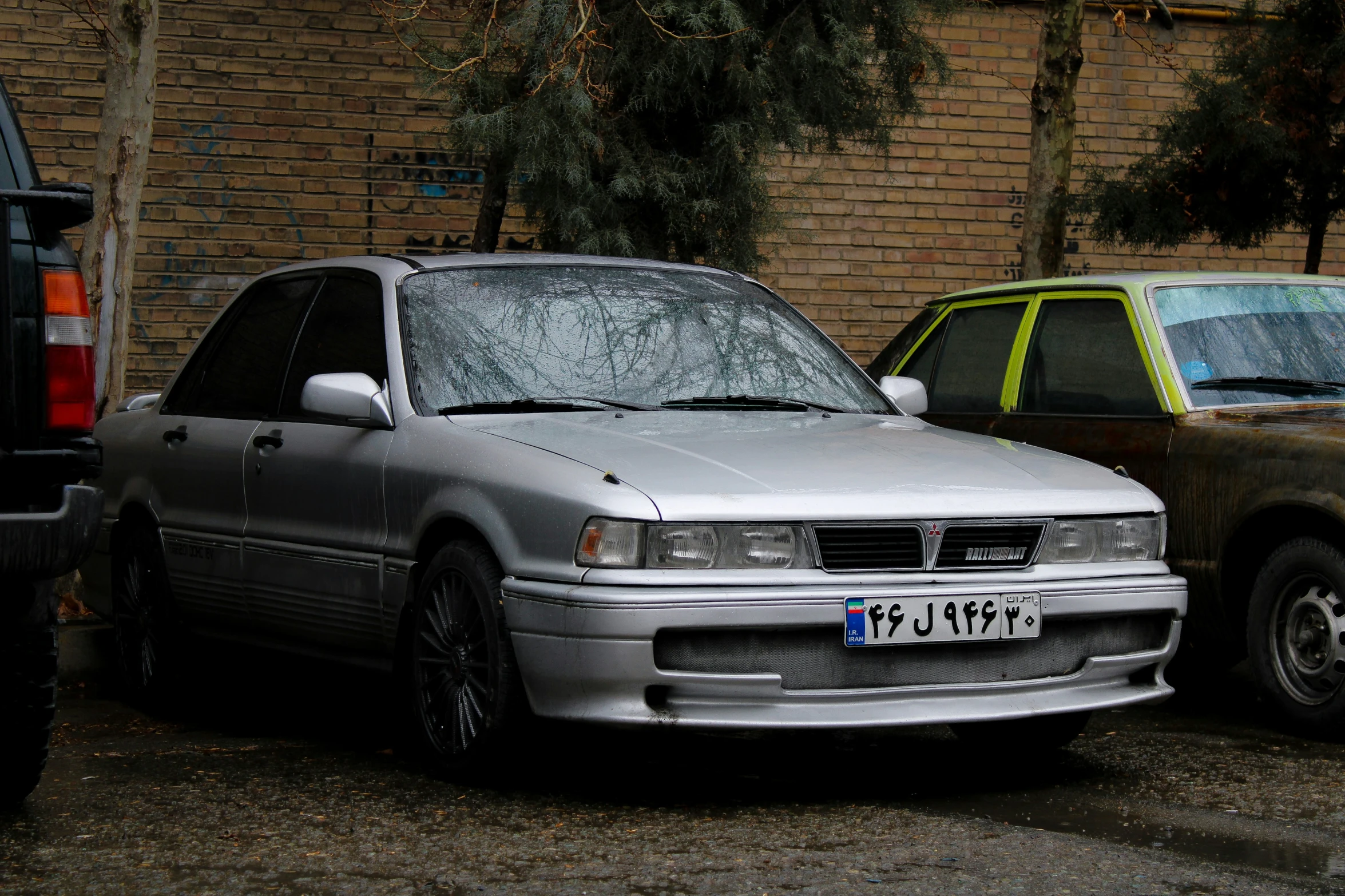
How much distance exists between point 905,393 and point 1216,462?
1.10 metres

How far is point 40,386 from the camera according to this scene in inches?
149

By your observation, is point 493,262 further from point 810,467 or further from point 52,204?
point 52,204

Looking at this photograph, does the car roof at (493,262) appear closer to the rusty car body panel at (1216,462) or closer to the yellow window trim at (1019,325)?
the yellow window trim at (1019,325)

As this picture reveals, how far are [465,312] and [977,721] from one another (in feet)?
6.81

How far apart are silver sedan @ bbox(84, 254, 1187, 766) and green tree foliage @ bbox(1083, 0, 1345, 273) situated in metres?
5.40

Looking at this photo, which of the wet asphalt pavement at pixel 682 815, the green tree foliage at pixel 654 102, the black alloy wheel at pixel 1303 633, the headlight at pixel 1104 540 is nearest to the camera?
the wet asphalt pavement at pixel 682 815

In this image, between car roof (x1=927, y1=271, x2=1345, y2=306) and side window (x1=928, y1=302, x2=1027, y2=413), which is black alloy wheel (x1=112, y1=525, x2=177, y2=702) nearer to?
side window (x1=928, y1=302, x2=1027, y2=413)

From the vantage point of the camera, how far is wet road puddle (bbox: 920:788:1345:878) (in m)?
3.76

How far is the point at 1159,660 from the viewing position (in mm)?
4691

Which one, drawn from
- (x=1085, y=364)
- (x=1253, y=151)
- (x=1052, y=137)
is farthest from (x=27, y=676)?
(x=1253, y=151)

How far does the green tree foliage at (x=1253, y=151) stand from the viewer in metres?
10.1

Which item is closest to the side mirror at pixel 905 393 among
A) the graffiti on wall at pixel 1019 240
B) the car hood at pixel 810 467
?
the car hood at pixel 810 467

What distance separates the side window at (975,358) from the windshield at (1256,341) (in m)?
0.77

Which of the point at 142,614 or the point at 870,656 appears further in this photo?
the point at 142,614
